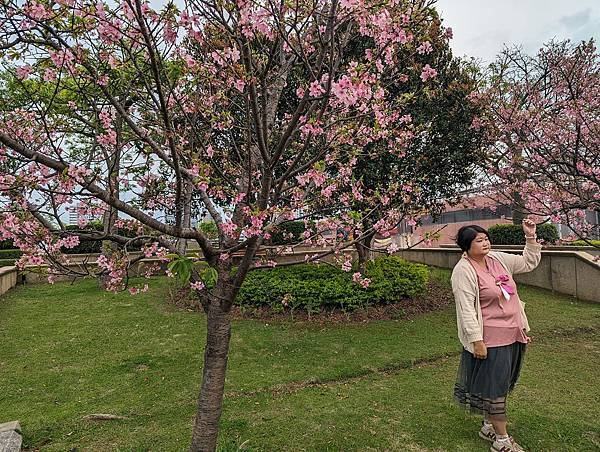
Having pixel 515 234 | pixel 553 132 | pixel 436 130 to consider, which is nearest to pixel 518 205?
pixel 553 132

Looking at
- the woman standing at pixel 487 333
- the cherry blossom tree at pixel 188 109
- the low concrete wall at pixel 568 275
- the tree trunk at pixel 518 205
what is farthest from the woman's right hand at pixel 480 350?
the low concrete wall at pixel 568 275

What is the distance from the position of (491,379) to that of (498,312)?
19.7 inches

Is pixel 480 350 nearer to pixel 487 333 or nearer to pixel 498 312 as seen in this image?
pixel 487 333

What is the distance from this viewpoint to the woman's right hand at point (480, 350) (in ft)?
9.31

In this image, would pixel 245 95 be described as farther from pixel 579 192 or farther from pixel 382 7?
pixel 579 192

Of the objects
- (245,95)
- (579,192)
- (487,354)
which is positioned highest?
(245,95)

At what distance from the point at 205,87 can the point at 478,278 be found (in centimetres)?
276

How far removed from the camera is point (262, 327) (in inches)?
249

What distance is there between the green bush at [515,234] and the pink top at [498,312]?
10.1m

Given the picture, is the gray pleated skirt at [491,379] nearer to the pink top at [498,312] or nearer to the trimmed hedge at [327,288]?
the pink top at [498,312]

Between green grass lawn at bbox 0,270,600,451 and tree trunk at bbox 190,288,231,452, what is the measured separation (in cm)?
47

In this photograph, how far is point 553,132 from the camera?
19.9 ft

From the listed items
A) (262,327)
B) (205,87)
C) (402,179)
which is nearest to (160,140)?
(205,87)

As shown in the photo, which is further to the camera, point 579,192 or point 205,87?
point 579,192
